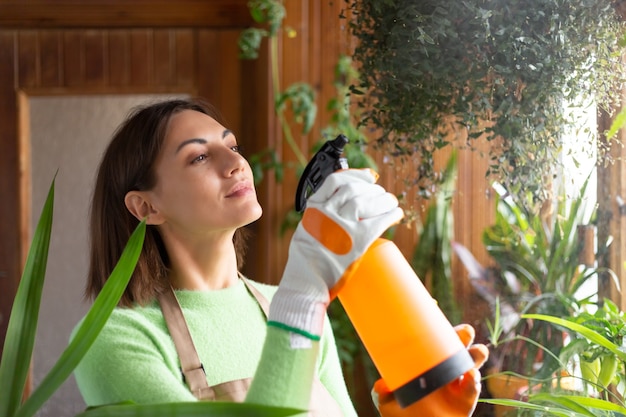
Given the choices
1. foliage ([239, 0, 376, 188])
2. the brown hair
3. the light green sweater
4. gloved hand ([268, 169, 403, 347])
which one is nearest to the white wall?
foliage ([239, 0, 376, 188])

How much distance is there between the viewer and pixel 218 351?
A: 1.19 m

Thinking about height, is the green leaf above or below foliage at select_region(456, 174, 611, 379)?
above

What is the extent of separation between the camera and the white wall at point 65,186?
3150mm

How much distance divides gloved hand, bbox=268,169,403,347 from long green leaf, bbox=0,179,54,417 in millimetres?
251

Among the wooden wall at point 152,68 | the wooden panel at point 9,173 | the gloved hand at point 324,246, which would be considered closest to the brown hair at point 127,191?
the gloved hand at point 324,246

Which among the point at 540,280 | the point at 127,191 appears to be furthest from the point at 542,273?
the point at 127,191

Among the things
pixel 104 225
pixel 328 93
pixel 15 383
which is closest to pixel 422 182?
pixel 104 225

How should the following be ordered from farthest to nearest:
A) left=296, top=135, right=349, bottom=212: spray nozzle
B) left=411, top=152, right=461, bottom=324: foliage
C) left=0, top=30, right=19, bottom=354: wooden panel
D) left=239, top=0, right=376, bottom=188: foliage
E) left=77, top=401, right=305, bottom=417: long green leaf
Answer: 1. left=0, top=30, right=19, bottom=354: wooden panel
2. left=239, top=0, right=376, bottom=188: foliage
3. left=411, top=152, right=461, bottom=324: foliage
4. left=296, top=135, right=349, bottom=212: spray nozzle
5. left=77, top=401, right=305, bottom=417: long green leaf

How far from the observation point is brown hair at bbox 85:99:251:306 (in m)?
1.23

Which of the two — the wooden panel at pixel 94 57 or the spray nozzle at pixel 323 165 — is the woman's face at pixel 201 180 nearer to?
the spray nozzle at pixel 323 165

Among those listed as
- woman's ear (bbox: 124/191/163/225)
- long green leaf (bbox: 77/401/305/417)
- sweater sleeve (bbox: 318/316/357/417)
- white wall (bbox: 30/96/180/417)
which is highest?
woman's ear (bbox: 124/191/163/225)

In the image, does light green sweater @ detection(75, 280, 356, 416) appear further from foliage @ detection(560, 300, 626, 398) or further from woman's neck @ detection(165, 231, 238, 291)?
foliage @ detection(560, 300, 626, 398)

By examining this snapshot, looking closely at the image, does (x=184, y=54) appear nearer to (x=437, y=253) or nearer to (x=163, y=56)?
(x=163, y=56)

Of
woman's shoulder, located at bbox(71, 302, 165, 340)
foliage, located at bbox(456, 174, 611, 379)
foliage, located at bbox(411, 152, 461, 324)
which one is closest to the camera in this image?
woman's shoulder, located at bbox(71, 302, 165, 340)
